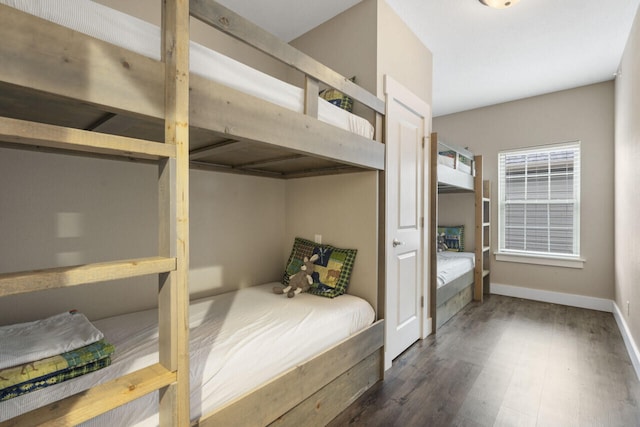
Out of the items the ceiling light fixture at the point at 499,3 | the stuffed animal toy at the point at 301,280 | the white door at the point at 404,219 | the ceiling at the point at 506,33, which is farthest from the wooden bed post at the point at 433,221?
the stuffed animal toy at the point at 301,280

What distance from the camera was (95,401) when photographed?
2.63ft

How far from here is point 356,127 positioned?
1.96 metres

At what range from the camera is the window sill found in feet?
12.6

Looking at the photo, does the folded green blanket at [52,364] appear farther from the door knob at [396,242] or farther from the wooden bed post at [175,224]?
the door knob at [396,242]

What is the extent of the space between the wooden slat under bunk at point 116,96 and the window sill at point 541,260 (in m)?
3.68

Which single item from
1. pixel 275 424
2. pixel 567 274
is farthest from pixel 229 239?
pixel 567 274

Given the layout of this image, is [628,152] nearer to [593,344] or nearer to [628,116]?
[628,116]

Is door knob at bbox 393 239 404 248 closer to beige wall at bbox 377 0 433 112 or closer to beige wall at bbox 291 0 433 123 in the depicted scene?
beige wall at bbox 291 0 433 123

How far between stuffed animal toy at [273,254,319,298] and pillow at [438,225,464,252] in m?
3.02

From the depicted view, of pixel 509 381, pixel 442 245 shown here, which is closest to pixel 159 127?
pixel 509 381

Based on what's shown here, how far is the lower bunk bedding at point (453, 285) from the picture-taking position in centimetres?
312

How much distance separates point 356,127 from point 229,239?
1.27 meters

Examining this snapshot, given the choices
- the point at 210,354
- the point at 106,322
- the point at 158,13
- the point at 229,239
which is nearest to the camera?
the point at 210,354

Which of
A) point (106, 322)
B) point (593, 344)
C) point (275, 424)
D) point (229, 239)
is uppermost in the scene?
point (229, 239)
